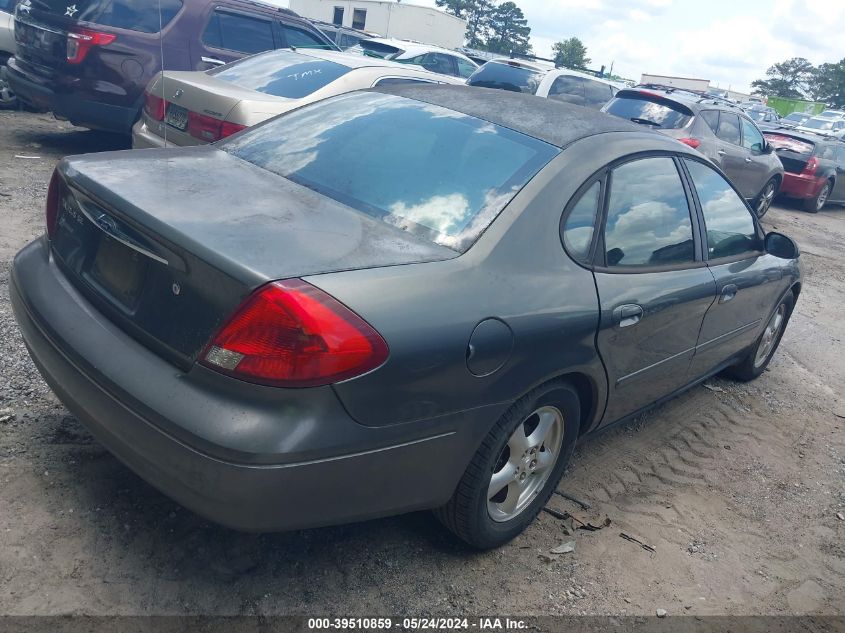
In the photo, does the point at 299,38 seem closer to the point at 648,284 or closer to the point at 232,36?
the point at 232,36

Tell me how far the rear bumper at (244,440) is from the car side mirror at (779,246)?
2752 mm

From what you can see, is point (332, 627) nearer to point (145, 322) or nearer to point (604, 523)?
point (145, 322)

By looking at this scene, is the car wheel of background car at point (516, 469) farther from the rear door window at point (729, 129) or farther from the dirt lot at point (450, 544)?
the rear door window at point (729, 129)

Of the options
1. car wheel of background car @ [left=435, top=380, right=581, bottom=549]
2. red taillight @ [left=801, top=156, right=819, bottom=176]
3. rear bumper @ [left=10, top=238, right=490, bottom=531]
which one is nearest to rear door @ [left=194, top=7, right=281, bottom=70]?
rear bumper @ [left=10, top=238, right=490, bottom=531]

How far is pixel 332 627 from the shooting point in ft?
7.97

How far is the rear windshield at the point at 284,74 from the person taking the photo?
252 inches

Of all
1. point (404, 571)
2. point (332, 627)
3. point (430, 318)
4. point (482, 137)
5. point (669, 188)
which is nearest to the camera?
point (430, 318)

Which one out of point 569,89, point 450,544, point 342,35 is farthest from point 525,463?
point 342,35

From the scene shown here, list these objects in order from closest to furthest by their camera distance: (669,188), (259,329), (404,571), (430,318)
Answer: (259,329) → (430,318) → (404,571) → (669,188)

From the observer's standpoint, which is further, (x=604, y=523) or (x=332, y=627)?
(x=604, y=523)

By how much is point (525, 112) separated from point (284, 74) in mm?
3987

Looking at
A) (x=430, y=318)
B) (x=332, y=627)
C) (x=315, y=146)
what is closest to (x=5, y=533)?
(x=332, y=627)

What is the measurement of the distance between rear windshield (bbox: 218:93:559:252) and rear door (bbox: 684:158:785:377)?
1.31 metres

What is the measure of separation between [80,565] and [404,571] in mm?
1099
